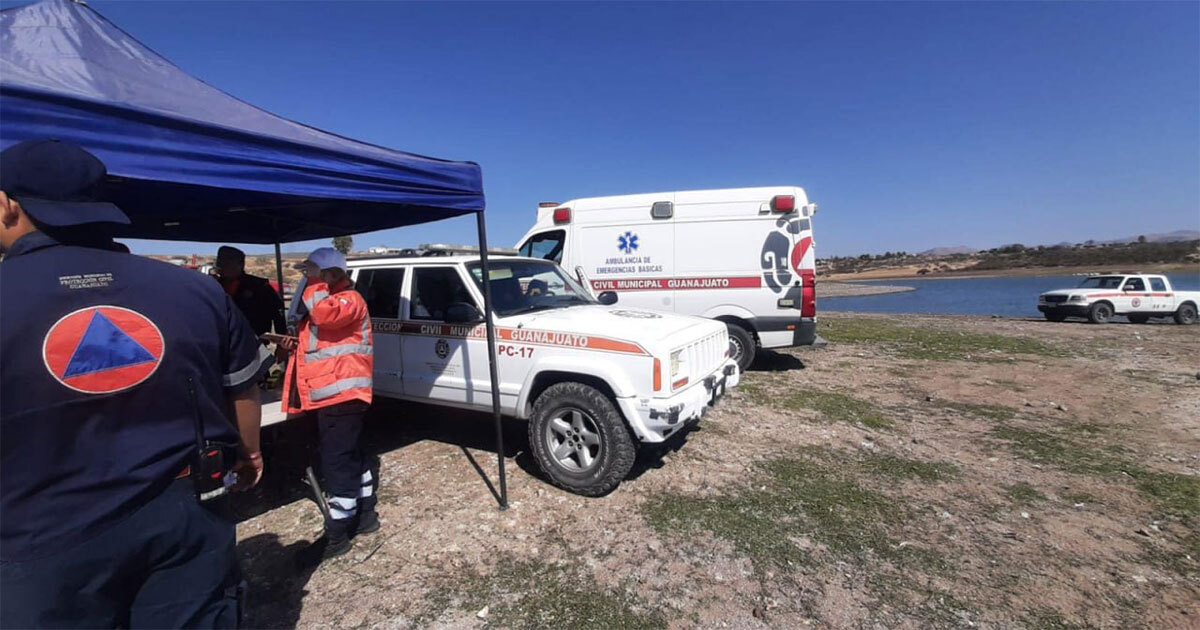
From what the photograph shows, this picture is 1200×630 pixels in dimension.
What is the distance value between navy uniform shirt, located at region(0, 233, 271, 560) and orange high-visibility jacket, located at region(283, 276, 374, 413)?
1.51 metres

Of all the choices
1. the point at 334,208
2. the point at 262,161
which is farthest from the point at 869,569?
the point at 334,208

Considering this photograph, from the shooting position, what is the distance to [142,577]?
4.46 feet

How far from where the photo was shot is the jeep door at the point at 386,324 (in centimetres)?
466

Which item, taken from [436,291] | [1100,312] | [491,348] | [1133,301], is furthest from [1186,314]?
[436,291]

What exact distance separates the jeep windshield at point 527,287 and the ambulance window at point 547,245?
9.71ft

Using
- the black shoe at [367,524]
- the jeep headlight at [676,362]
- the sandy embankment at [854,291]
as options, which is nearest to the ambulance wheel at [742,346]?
the jeep headlight at [676,362]

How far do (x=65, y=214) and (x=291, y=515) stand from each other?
2964 millimetres

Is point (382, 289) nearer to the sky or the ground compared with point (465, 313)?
nearer to the sky

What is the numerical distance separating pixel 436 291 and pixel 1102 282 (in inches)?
784

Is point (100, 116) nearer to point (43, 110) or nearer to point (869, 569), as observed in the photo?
point (43, 110)

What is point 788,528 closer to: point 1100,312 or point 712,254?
point 712,254

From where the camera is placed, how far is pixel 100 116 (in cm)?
199

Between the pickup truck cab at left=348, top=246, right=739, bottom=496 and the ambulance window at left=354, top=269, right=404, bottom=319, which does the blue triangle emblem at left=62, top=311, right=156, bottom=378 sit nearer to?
the pickup truck cab at left=348, top=246, right=739, bottom=496

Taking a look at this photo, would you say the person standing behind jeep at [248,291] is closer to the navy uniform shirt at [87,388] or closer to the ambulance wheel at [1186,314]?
the navy uniform shirt at [87,388]
